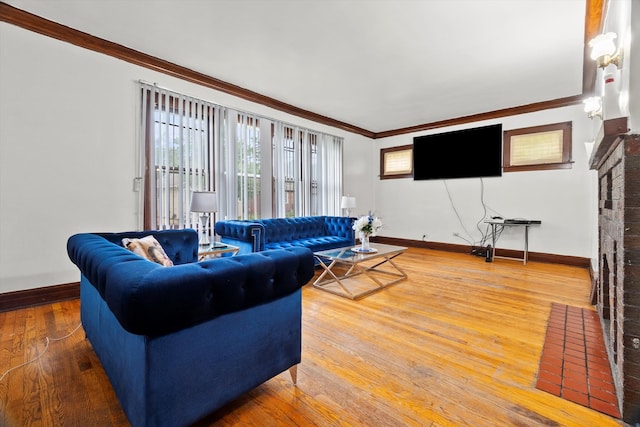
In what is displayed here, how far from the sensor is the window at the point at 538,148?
194 inches

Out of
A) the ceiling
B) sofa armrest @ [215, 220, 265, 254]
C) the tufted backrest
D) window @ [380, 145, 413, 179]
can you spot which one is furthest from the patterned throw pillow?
window @ [380, 145, 413, 179]

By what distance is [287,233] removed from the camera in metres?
4.62

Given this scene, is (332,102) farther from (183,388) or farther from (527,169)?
(183,388)

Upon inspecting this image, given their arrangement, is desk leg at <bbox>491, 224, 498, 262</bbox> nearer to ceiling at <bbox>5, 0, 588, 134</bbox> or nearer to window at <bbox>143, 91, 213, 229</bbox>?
ceiling at <bbox>5, 0, 588, 134</bbox>

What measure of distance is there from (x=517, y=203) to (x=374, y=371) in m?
5.03

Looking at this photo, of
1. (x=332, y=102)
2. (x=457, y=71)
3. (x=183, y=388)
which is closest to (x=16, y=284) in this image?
(x=183, y=388)

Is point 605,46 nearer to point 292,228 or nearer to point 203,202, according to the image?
point 203,202

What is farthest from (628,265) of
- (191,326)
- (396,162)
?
(396,162)

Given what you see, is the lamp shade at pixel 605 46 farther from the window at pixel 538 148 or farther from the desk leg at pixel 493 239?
the desk leg at pixel 493 239

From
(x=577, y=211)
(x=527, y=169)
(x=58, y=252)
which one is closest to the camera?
(x=58, y=252)

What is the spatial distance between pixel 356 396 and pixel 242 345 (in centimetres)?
73

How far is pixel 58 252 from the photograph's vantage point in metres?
3.00

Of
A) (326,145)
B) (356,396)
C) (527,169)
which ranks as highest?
(326,145)

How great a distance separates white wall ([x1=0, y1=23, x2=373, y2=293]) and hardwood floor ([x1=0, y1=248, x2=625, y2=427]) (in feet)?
2.04
